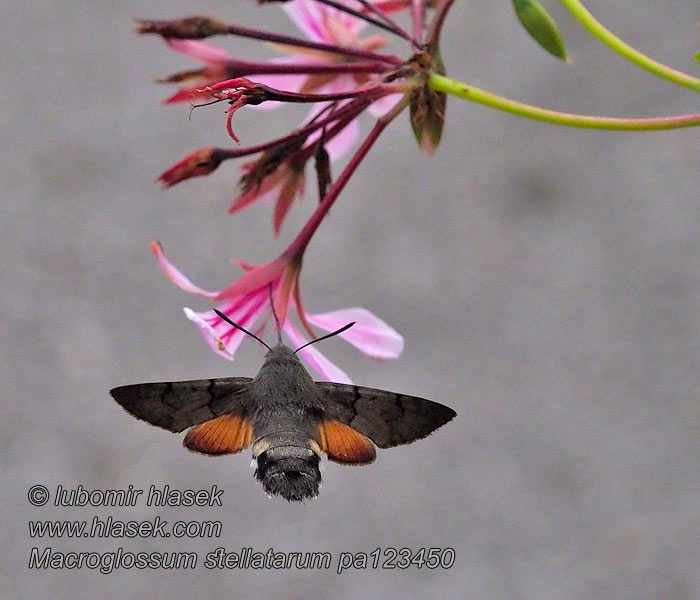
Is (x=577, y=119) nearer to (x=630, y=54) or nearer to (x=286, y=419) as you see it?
(x=630, y=54)

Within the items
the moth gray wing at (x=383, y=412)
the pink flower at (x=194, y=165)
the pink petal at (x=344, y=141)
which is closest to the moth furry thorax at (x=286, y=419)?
the moth gray wing at (x=383, y=412)

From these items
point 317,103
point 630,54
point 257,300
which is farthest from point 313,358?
point 630,54

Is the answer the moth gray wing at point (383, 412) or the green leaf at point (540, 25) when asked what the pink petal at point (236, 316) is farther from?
the green leaf at point (540, 25)

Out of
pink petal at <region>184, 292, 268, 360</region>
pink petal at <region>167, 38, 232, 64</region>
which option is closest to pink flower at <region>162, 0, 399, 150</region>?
pink petal at <region>167, 38, 232, 64</region>

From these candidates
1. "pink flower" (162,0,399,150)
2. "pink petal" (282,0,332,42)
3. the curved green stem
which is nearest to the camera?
the curved green stem

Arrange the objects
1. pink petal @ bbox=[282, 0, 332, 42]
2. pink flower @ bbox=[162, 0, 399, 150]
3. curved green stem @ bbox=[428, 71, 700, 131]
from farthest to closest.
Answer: pink petal @ bbox=[282, 0, 332, 42] → pink flower @ bbox=[162, 0, 399, 150] → curved green stem @ bbox=[428, 71, 700, 131]

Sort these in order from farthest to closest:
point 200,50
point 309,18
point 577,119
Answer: point 309,18, point 200,50, point 577,119

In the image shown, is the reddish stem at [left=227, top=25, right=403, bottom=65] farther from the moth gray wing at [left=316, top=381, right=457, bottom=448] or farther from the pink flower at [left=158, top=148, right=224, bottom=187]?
the moth gray wing at [left=316, top=381, right=457, bottom=448]
